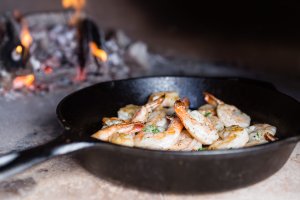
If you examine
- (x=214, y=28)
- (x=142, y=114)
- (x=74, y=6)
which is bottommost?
(x=142, y=114)

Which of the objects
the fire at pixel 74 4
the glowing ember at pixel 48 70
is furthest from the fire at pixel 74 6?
the glowing ember at pixel 48 70

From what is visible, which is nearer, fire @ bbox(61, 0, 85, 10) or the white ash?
the white ash

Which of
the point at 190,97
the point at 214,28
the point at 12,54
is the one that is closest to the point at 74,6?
the point at 12,54

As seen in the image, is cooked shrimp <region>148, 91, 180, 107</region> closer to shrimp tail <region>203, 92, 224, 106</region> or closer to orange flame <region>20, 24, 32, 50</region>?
shrimp tail <region>203, 92, 224, 106</region>

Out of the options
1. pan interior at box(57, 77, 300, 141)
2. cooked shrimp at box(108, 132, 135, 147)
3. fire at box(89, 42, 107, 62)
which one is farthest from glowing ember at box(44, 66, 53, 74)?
cooked shrimp at box(108, 132, 135, 147)

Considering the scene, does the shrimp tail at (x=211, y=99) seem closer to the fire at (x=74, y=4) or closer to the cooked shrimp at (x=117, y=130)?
the cooked shrimp at (x=117, y=130)

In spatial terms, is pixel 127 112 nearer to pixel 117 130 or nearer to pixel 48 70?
pixel 117 130
